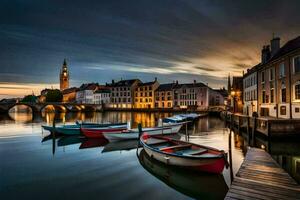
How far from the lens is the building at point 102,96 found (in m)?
111

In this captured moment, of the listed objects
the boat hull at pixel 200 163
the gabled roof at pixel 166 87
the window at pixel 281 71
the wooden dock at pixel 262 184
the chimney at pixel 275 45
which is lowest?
the boat hull at pixel 200 163

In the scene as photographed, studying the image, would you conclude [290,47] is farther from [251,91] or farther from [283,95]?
[251,91]

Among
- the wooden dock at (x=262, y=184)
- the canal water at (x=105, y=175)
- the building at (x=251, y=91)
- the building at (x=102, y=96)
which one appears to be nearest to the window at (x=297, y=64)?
the canal water at (x=105, y=175)

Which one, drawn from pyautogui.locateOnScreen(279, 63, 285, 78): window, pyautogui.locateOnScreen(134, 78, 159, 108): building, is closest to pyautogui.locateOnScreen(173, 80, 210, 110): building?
pyautogui.locateOnScreen(134, 78, 159, 108): building

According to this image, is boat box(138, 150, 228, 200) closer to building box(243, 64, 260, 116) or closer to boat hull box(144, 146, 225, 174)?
boat hull box(144, 146, 225, 174)

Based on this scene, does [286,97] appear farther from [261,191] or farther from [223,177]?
[261,191]

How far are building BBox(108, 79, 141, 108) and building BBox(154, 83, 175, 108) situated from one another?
13.1 m

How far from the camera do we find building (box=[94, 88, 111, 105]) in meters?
111

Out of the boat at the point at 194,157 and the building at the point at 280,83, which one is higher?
the building at the point at 280,83

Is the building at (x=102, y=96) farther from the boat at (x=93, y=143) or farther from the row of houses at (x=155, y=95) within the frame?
the boat at (x=93, y=143)

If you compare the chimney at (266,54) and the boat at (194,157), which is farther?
the chimney at (266,54)

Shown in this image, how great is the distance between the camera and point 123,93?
342ft

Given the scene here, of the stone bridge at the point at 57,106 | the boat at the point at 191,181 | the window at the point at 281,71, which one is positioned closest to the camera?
the boat at the point at 191,181

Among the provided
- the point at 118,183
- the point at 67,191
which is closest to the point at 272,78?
the point at 118,183
